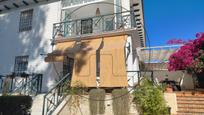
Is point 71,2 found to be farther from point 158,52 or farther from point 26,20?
point 158,52

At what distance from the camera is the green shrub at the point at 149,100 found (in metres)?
9.85

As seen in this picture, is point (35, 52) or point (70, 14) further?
point (70, 14)

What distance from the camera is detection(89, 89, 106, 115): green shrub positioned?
Answer: 35.5ft

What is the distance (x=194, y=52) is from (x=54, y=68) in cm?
1128

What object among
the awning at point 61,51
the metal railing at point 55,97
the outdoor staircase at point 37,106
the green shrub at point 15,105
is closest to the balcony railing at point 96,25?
the awning at point 61,51

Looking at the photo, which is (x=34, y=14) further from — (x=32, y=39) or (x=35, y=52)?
(x=35, y=52)

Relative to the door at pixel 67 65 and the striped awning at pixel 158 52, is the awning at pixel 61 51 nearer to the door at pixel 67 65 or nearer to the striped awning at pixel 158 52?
the door at pixel 67 65

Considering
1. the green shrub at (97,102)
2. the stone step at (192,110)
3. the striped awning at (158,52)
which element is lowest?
the stone step at (192,110)

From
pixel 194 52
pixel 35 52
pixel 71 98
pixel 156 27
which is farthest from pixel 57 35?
pixel 156 27

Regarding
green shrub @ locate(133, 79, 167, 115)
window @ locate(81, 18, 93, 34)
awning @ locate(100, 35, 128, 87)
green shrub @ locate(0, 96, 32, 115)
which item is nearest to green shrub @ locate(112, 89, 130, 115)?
green shrub @ locate(133, 79, 167, 115)

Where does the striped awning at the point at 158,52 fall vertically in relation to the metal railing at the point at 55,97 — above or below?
above

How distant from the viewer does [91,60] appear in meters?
12.8

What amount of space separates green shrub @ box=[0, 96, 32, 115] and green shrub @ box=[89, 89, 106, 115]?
421 centimetres

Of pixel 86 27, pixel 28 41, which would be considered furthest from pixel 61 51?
pixel 28 41
